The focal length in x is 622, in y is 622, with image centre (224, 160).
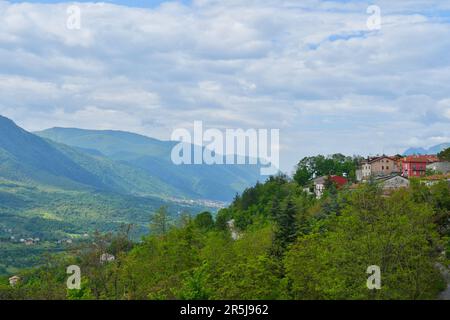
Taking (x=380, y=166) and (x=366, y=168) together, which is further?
(x=366, y=168)

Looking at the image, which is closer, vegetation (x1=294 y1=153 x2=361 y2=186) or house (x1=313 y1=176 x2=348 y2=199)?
house (x1=313 y1=176 x2=348 y2=199)

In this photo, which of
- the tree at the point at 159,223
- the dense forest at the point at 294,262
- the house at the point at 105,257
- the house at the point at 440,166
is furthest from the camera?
the house at the point at 440,166

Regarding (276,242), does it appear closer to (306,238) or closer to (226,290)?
(306,238)

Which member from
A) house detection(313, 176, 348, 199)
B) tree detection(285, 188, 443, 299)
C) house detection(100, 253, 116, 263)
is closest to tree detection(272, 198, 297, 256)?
tree detection(285, 188, 443, 299)

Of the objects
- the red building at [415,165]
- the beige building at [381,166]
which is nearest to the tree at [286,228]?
the red building at [415,165]

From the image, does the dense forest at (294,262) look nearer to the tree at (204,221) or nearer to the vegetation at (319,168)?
the tree at (204,221)

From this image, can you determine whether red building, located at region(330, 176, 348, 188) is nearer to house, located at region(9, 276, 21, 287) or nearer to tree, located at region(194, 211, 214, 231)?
tree, located at region(194, 211, 214, 231)

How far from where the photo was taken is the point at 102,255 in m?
39.2

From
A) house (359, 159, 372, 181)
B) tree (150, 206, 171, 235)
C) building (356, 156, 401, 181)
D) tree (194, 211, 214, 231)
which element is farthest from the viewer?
house (359, 159, 372, 181)

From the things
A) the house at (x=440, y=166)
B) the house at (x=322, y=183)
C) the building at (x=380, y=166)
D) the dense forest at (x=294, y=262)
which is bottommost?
the dense forest at (x=294, y=262)

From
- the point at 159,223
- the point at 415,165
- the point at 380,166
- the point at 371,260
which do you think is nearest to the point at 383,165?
the point at 380,166

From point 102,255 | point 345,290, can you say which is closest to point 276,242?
point 102,255

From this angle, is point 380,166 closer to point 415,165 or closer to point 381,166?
point 381,166
